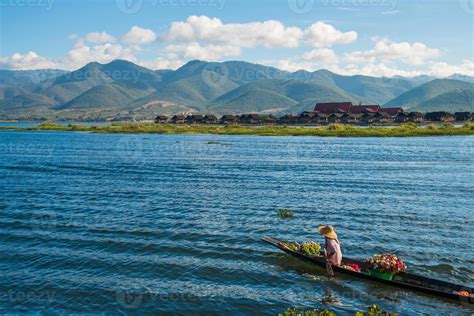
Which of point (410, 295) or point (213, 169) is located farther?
point (213, 169)

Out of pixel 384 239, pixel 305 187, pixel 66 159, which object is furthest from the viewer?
pixel 66 159

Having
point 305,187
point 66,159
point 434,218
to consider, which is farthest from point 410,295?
point 66,159

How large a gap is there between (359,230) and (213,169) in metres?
35.6

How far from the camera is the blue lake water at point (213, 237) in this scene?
18.7 metres

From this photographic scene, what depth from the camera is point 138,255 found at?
23.7m

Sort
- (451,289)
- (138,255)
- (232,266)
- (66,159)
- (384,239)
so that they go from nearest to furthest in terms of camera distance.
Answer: (451,289) → (232,266) → (138,255) → (384,239) → (66,159)

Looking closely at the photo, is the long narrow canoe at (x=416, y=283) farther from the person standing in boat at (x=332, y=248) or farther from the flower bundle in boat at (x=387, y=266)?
the person standing in boat at (x=332, y=248)

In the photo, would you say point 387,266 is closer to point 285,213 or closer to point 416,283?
point 416,283

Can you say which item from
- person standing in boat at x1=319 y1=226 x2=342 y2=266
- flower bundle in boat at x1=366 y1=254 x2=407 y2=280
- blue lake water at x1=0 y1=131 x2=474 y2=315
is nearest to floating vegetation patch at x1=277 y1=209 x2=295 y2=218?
blue lake water at x1=0 y1=131 x2=474 y2=315

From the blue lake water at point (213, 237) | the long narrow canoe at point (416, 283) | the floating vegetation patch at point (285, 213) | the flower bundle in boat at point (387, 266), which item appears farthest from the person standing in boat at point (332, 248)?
the floating vegetation patch at point (285, 213)

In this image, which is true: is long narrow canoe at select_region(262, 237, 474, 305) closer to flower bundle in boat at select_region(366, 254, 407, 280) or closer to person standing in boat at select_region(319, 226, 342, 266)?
flower bundle in boat at select_region(366, 254, 407, 280)

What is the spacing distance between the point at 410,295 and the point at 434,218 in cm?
1471

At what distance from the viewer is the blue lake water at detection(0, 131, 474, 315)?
61.3 feet

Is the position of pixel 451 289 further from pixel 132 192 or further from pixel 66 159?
pixel 66 159
